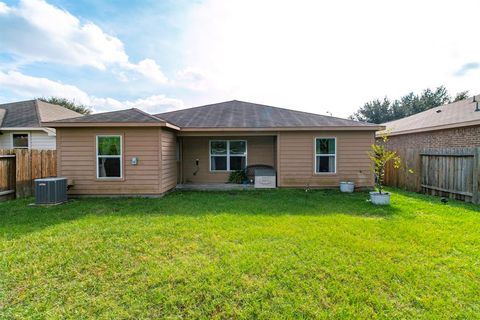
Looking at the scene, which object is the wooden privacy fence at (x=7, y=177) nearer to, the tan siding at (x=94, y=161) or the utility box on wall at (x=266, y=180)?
the tan siding at (x=94, y=161)

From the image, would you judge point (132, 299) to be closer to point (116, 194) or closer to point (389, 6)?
point (116, 194)

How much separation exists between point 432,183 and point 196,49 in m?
10.6

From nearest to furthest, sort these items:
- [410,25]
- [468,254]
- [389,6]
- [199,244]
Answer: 1. [468,254]
2. [199,244]
3. [389,6]
4. [410,25]

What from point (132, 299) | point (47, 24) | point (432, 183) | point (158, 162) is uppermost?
point (47, 24)

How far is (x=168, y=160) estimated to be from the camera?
910 centimetres

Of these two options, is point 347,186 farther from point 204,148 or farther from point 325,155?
point 204,148

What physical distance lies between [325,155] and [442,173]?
3753 millimetres

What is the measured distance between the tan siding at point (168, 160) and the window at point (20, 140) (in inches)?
372

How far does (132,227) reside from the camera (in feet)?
16.4

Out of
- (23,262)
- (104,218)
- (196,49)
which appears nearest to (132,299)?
(23,262)

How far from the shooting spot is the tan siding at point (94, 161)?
823 centimetres

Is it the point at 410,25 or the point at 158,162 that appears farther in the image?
the point at 410,25

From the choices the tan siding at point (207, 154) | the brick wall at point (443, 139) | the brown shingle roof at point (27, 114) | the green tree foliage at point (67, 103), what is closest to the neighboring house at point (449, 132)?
the brick wall at point (443, 139)

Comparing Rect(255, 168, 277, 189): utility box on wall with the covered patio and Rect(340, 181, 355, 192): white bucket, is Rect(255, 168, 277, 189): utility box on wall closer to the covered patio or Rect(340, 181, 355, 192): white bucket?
the covered patio
